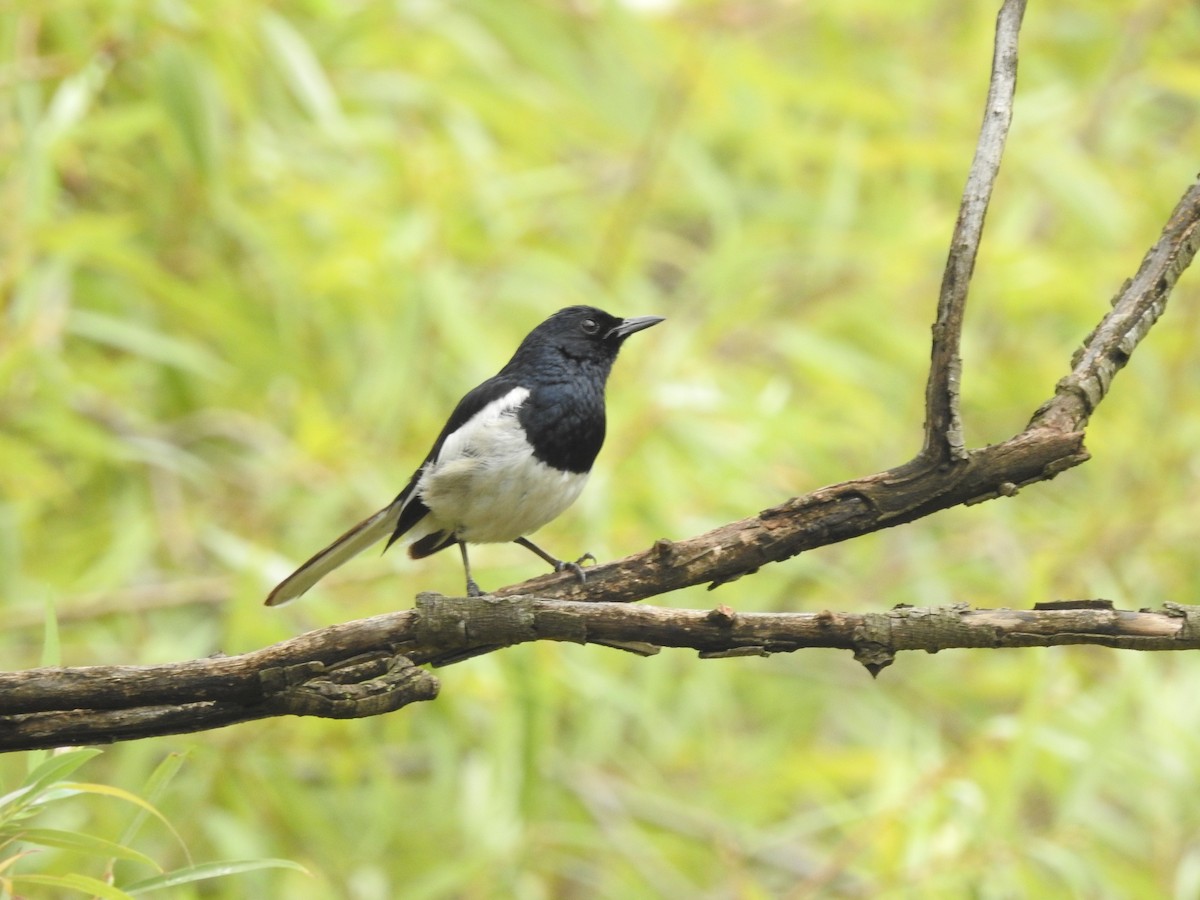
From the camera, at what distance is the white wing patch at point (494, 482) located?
9.86ft

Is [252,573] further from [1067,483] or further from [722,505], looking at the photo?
[1067,483]

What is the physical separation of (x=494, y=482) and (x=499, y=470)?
0.03 meters

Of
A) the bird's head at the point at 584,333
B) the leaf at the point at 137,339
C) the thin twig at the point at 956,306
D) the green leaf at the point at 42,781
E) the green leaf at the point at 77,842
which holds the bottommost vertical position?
the green leaf at the point at 77,842

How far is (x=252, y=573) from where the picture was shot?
3.44 metres

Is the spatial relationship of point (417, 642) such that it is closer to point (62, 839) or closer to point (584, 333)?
point (62, 839)

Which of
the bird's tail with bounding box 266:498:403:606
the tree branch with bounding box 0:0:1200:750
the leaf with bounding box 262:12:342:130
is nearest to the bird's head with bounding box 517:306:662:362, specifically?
the bird's tail with bounding box 266:498:403:606

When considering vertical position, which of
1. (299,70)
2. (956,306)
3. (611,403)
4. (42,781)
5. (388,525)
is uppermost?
(299,70)

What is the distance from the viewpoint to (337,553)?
10.0 feet

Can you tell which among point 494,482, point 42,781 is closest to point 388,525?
point 494,482

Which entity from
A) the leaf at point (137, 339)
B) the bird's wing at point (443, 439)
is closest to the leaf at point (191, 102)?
the leaf at point (137, 339)

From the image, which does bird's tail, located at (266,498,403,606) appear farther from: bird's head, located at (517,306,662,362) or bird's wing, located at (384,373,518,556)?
bird's head, located at (517,306,662,362)

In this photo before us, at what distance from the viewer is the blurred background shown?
11.8 ft

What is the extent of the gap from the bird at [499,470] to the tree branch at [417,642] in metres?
1.08

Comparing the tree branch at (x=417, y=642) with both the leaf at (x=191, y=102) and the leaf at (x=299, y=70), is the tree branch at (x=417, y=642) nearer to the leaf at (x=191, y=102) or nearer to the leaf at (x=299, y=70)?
the leaf at (x=191, y=102)
